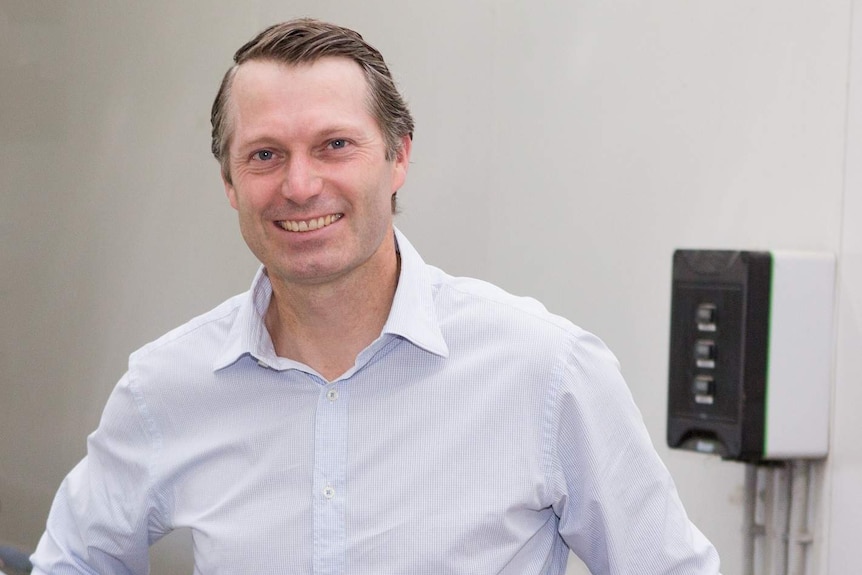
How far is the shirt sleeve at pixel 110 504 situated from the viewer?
1649mm

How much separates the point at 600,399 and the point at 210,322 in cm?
53

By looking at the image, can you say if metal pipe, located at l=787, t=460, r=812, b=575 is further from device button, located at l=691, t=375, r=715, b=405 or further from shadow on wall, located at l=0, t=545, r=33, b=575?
shadow on wall, located at l=0, t=545, r=33, b=575

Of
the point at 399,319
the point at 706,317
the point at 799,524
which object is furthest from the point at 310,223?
the point at 799,524

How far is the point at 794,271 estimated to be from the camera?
6.20 feet

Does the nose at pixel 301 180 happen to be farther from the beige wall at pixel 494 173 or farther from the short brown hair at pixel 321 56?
the beige wall at pixel 494 173

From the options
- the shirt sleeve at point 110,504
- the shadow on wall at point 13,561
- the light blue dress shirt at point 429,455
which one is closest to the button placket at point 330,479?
the light blue dress shirt at point 429,455

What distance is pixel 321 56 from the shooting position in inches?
60.6

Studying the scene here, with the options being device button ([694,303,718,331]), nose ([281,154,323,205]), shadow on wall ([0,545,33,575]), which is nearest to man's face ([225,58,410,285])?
nose ([281,154,323,205])

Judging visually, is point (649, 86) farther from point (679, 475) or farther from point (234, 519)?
point (234, 519)

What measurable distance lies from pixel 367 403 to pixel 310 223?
0.23 meters

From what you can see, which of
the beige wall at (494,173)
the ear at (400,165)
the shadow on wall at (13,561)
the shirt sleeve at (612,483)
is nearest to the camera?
the shirt sleeve at (612,483)

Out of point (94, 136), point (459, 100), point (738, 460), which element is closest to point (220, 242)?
point (94, 136)

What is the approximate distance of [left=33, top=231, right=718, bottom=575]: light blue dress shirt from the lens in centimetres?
147

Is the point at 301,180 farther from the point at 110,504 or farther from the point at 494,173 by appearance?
the point at 494,173
